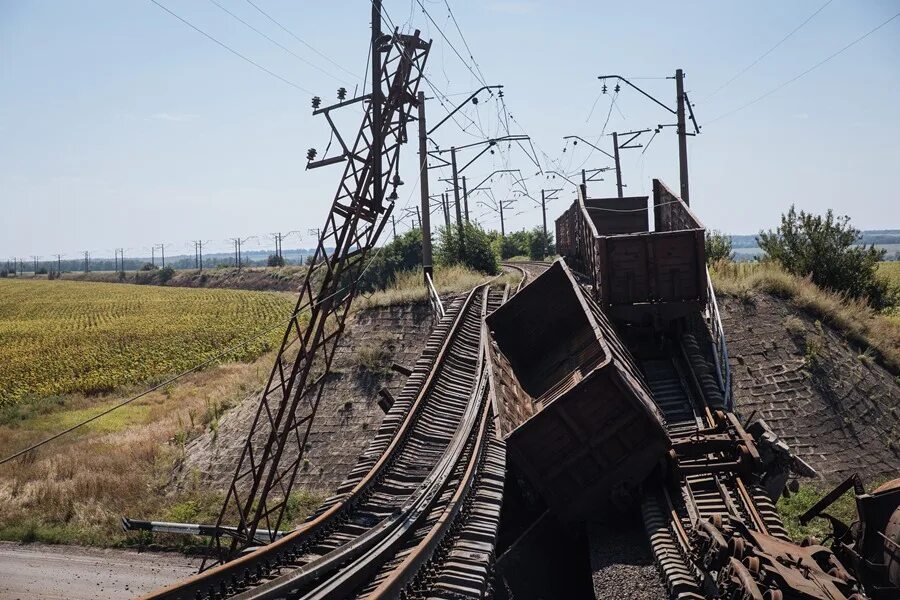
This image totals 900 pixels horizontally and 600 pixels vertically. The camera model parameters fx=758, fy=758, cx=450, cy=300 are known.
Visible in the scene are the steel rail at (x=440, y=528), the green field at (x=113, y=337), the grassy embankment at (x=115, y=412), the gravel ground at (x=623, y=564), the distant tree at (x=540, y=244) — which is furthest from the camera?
the distant tree at (x=540, y=244)

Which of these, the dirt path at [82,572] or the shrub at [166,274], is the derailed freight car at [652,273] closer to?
the dirt path at [82,572]

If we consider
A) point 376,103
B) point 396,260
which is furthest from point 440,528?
point 396,260

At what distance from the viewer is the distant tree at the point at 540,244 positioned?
218 ft

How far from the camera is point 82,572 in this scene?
14.1m

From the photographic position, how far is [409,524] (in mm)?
9758

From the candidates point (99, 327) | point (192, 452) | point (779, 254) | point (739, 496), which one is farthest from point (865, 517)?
point (99, 327)

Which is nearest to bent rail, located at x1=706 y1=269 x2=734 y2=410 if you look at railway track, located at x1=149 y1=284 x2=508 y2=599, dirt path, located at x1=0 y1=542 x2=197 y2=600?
railway track, located at x1=149 y1=284 x2=508 y2=599

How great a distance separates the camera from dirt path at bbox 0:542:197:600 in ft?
43.4

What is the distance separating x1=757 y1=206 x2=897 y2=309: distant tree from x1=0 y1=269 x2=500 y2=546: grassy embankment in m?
10.7

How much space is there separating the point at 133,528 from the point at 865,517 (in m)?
13.1

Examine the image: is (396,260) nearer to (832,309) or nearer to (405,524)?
(832,309)

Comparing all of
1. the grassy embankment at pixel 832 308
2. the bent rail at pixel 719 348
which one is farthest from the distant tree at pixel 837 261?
the bent rail at pixel 719 348

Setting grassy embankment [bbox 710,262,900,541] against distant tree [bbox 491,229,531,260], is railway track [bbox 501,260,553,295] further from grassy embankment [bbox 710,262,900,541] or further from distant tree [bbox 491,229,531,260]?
distant tree [bbox 491,229,531,260]

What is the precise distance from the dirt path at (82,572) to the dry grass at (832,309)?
51.1 feet
